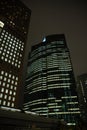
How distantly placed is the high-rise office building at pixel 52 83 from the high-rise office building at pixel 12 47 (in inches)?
2319

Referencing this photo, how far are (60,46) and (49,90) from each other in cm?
6611

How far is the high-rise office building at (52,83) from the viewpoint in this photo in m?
120

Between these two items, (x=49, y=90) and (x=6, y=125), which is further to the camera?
(x=49, y=90)

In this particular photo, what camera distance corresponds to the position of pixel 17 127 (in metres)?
38.2

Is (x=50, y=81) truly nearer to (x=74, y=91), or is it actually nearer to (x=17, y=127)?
(x=74, y=91)

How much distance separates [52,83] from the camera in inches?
5384

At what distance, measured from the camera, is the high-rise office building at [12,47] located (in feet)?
228

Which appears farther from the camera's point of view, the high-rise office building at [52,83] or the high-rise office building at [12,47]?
the high-rise office building at [52,83]

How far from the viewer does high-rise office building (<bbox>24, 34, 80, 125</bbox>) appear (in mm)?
120312

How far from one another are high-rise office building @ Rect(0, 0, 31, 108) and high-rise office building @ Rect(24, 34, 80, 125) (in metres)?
58.9

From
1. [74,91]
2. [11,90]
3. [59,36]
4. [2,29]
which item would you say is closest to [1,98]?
[11,90]

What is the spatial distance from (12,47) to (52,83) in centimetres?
6836

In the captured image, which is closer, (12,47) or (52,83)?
(12,47)

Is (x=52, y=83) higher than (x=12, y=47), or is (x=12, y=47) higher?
(x=12, y=47)
